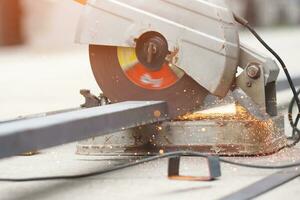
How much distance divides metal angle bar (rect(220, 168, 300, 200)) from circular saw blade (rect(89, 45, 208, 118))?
2.67ft

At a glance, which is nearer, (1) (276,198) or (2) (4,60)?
(1) (276,198)

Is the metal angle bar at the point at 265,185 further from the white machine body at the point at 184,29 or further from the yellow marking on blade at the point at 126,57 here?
the yellow marking on blade at the point at 126,57

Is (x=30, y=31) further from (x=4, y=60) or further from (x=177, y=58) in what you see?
(x=177, y=58)

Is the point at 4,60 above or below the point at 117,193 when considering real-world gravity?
above

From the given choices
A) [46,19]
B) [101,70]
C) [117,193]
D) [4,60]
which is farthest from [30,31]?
[117,193]

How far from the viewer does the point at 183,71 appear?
489 centimetres

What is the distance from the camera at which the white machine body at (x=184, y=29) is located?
15.6 feet

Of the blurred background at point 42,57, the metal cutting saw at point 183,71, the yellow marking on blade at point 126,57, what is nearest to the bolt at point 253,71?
the metal cutting saw at point 183,71

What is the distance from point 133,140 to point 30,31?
49.9 feet

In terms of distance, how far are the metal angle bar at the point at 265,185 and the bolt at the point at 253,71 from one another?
0.65m

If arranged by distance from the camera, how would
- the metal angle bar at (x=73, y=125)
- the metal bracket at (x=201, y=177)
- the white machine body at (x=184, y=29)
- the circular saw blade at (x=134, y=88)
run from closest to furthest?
1. the metal angle bar at (x=73, y=125)
2. the metal bracket at (x=201, y=177)
3. the white machine body at (x=184, y=29)
4. the circular saw blade at (x=134, y=88)

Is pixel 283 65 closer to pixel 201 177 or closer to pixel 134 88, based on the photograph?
pixel 134 88

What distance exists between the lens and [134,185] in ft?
13.4

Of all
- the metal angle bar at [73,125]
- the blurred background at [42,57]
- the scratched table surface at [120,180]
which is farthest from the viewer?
the blurred background at [42,57]
